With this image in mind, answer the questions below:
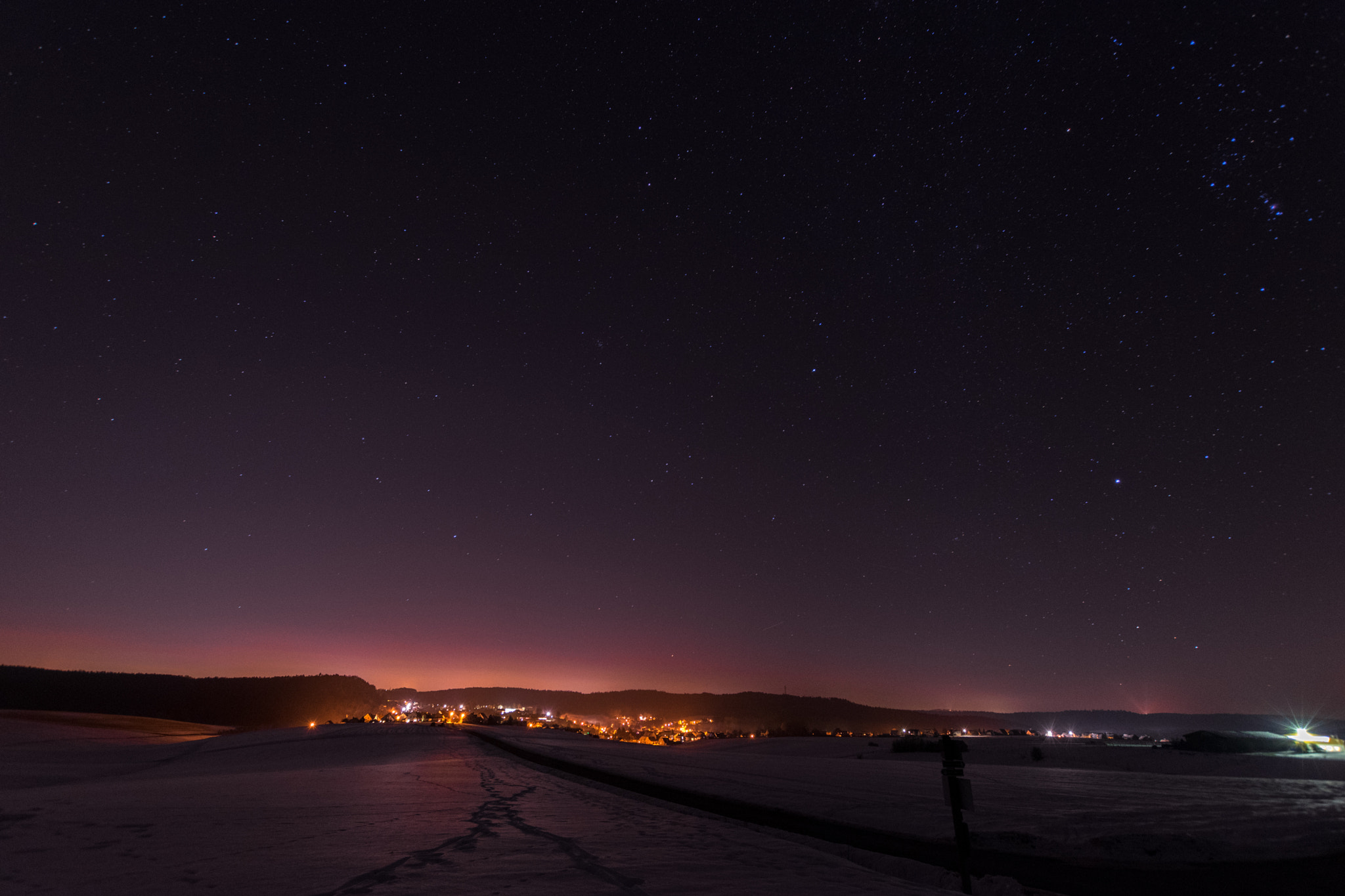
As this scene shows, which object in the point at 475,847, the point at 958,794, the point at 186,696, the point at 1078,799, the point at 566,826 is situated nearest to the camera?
the point at 475,847

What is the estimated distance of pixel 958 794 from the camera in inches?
270

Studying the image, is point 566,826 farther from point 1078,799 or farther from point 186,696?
point 186,696

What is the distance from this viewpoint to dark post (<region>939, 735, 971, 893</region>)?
21.4ft

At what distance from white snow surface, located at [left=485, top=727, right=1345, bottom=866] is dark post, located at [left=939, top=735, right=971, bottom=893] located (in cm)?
322

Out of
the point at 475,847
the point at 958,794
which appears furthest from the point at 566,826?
the point at 958,794

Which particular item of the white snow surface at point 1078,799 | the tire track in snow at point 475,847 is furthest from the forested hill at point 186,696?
the tire track in snow at point 475,847

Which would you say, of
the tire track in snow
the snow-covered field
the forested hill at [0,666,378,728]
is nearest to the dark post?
the snow-covered field

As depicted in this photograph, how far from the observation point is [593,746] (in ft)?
102

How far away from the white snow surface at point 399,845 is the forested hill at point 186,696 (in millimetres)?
111714

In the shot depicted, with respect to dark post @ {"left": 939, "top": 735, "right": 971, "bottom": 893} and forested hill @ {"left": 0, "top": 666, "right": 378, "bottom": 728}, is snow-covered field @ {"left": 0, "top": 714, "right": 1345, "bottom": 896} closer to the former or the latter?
dark post @ {"left": 939, "top": 735, "right": 971, "bottom": 893}

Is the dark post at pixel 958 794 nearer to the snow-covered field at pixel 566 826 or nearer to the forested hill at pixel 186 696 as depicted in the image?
the snow-covered field at pixel 566 826

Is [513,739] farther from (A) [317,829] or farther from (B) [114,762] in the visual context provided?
(A) [317,829]

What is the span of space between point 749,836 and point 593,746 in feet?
86.1

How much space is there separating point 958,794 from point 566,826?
4.85 metres
